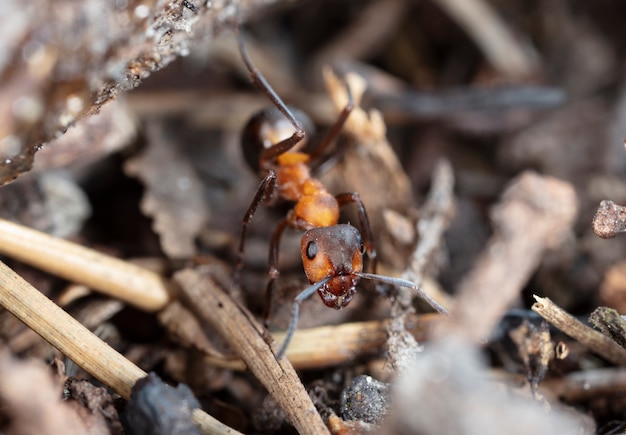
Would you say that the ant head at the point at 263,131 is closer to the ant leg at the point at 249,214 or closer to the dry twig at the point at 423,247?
the ant leg at the point at 249,214

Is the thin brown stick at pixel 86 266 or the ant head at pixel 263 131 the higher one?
the thin brown stick at pixel 86 266

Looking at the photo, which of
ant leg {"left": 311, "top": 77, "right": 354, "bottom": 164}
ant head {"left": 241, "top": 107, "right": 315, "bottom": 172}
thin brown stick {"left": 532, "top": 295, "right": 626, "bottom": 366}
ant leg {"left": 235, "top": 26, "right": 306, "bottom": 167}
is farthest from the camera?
ant head {"left": 241, "top": 107, "right": 315, "bottom": 172}

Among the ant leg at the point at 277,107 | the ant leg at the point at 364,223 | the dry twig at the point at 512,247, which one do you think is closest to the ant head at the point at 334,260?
the ant leg at the point at 364,223

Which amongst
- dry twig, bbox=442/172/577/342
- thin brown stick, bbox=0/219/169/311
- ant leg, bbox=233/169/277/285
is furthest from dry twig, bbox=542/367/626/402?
thin brown stick, bbox=0/219/169/311

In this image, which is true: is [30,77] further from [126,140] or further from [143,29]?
[126,140]

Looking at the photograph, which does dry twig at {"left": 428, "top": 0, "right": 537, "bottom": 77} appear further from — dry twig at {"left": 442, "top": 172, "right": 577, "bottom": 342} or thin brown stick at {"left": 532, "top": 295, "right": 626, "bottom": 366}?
thin brown stick at {"left": 532, "top": 295, "right": 626, "bottom": 366}

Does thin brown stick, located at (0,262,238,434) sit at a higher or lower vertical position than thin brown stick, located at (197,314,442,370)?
higher

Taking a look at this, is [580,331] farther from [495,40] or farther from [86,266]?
[495,40]
